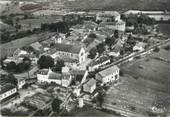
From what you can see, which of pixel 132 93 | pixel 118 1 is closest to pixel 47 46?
pixel 132 93

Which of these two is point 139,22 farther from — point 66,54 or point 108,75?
point 108,75

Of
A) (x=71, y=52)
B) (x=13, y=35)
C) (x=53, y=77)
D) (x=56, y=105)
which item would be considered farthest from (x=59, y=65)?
(x=13, y=35)

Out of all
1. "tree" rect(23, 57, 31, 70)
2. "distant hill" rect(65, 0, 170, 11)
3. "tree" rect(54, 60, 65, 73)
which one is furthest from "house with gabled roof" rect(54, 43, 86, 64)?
"distant hill" rect(65, 0, 170, 11)

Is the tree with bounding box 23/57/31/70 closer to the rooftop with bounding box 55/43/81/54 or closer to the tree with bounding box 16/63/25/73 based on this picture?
the tree with bounding box 16/63/25/73

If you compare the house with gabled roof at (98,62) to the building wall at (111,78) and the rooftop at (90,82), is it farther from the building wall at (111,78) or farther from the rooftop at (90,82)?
the rooftop at (90,82)

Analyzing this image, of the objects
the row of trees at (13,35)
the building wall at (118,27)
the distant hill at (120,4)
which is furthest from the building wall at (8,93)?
the distant hill at (120,4)

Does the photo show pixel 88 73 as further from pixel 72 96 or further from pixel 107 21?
pixel 107 21
